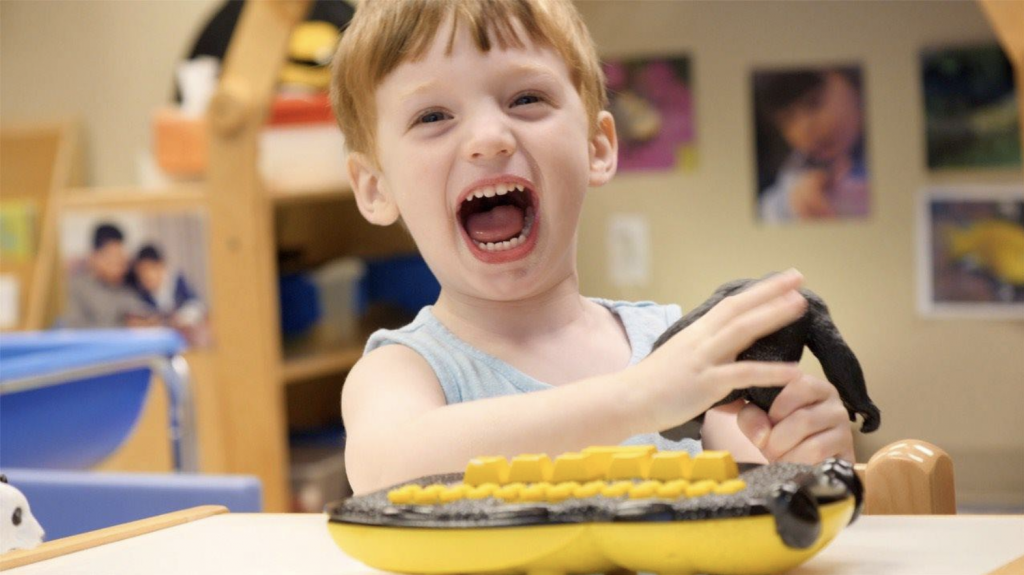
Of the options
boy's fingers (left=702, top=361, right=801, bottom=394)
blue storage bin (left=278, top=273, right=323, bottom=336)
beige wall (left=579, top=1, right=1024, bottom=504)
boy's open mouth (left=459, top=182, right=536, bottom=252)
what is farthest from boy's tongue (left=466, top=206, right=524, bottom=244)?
beige wall (left=579, top=1, right=1024, bottom=504)

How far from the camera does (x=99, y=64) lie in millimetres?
2834

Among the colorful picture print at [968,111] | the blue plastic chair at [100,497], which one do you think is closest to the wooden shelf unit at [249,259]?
the blue plastic chair at [100,497]

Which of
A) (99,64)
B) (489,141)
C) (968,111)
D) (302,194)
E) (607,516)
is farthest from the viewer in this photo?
(99,64)

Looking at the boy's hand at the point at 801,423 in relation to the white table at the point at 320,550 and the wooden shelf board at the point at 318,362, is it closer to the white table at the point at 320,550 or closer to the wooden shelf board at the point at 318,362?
the white table at the point at 320,550

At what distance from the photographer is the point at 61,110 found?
9.41 feet

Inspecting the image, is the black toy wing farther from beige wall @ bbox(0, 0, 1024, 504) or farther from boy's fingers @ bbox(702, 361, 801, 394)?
beige wall @ bbox(0, 0, 1024, 504)

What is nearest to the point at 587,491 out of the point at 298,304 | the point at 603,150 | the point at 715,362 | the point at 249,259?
the point at 715,362

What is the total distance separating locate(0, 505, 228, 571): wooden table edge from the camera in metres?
0.50

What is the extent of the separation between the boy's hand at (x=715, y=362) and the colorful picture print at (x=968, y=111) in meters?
2.07

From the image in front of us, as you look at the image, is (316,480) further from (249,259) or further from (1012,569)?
(1012,569)

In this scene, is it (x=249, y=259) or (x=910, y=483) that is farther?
(x=249, y=259)

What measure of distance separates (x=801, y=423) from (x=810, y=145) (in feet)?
6.77

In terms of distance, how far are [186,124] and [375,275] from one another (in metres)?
0.53

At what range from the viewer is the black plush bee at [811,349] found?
52 centimetres
